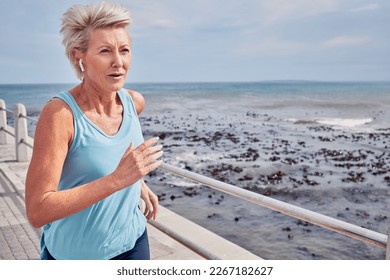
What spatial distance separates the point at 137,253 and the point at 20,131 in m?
6.36

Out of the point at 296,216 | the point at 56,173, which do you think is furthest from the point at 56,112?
the point at 296,216

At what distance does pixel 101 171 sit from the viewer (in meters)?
1.19

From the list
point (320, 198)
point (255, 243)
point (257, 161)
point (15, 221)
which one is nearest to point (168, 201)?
point (255, 243)

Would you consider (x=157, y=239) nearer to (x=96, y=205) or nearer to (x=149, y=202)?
(x=149, y=202)

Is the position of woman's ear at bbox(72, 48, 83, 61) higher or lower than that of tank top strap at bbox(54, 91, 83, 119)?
higher

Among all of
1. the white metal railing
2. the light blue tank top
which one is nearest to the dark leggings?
the light blue tank top

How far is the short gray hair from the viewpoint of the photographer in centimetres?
114

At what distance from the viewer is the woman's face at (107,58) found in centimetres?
118

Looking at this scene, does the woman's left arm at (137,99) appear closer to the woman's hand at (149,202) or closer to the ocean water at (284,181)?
the woman's hand at (149,202)

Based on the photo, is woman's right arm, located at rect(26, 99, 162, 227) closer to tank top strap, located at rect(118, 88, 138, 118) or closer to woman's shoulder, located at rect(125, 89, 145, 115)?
tank top strap, located at rect(118, 88, 138, 118)

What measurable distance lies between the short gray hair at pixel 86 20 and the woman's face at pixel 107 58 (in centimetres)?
2

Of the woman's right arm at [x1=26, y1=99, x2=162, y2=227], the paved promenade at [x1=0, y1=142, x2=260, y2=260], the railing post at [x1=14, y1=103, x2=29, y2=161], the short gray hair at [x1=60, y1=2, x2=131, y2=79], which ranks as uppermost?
the short gray hair at [x1=60, y1=2, x2=131, y2=79]
